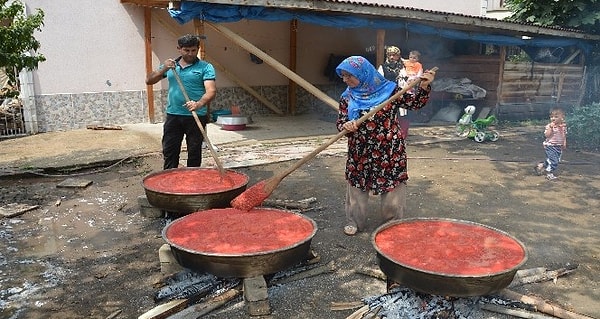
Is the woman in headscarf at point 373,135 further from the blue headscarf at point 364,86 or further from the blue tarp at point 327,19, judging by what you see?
the blue tarp at point 327,19

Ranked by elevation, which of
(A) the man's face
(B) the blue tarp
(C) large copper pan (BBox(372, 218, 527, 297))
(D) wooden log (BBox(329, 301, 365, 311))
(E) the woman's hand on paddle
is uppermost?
(B) the blue tarp

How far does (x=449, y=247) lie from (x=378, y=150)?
4.05 feet

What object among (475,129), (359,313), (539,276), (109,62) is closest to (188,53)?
(359,313)

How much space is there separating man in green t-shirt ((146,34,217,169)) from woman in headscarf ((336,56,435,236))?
5.27 feet

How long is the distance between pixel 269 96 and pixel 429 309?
9.71 m

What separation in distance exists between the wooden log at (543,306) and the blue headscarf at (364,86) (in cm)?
179

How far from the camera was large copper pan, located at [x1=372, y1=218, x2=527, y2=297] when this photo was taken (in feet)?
9.41

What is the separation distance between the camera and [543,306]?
3.29 meters

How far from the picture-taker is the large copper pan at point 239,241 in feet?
10.5

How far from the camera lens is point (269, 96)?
1241 cm

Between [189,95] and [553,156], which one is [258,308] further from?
[553,156]

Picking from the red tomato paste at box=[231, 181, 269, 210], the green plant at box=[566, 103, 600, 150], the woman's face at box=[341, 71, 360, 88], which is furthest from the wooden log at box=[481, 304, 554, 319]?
the green plant at box=[566, 103, 600, 150]

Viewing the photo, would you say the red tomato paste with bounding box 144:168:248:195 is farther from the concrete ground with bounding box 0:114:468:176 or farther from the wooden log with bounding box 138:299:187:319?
the concrete ground with bounding box 0:114:468:176

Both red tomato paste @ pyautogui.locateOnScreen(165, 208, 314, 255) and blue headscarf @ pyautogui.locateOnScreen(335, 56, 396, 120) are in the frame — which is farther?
blue headscarf @ pyautogui.locateOnScreen(335, 56, 396, 120)
